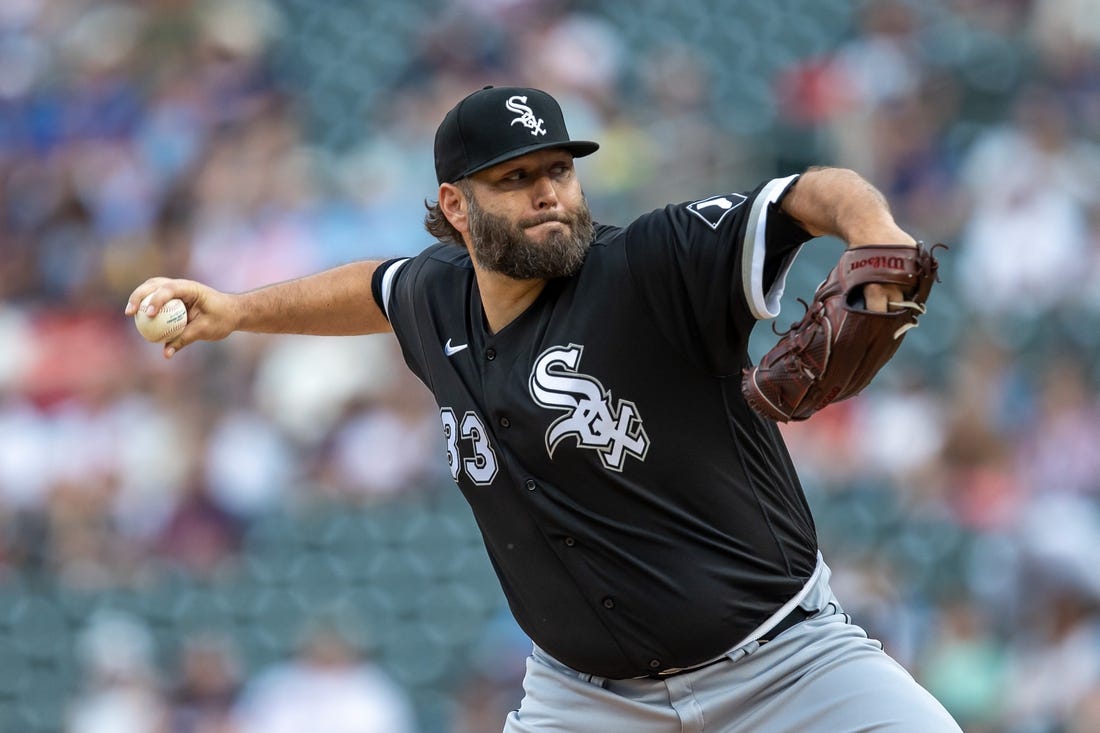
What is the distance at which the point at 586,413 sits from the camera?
315 cm

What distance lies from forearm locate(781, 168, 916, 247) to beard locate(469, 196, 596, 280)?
1.78ft

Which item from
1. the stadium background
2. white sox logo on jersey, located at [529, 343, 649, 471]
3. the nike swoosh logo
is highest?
the stadium background

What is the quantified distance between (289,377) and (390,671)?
1696 millimetres

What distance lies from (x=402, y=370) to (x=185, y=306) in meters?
4.12

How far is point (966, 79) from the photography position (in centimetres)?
810

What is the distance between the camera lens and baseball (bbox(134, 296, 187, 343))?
3482 mm

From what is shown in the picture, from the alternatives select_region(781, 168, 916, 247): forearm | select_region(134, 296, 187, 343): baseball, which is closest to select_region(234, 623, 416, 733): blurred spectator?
select_region(134, 296, 187, 343): baseball

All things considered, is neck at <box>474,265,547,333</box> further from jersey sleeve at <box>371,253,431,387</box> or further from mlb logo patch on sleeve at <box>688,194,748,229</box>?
mlb logo patch on sleeve at <box>688,194,748,229</box>

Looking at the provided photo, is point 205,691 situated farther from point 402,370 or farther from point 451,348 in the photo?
point 451,348

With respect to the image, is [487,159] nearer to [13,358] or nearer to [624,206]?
[624,206]

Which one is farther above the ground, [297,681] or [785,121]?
[785,121]

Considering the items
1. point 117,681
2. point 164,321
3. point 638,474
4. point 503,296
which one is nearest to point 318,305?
point 164,321

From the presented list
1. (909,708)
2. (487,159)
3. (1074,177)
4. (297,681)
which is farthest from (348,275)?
(1074,177)

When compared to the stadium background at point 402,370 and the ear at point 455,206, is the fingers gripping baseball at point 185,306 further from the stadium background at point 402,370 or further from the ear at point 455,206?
the stadium background at point 402,370
